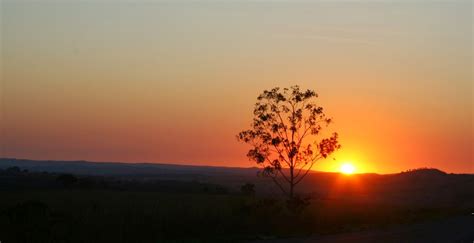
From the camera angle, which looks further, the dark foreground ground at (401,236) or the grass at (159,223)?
the dark foreground ground at (401,236)

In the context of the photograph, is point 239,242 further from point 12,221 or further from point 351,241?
point 12,221

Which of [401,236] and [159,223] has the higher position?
[401,236]

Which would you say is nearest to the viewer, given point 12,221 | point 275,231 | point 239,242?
point 239,242

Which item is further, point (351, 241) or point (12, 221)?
point (12, 221)

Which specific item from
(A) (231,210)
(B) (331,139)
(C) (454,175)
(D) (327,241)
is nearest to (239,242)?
(D) (327,241)

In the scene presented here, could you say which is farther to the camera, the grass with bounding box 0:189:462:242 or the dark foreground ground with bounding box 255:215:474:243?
the dark foreground ground with bounding box 255:215:474:243

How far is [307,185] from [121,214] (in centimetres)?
15475

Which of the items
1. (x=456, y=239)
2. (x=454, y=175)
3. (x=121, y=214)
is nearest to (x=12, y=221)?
(x=121, y=214)

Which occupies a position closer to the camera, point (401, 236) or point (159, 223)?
point (401, 236)

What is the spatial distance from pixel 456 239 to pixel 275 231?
1032 centimetres

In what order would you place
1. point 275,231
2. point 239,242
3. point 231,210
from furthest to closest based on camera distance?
point 231,210 < point 275,231 < point 239,242

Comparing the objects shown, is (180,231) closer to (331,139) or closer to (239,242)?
(239,242)

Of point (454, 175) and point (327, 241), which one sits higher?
point (454, 175)

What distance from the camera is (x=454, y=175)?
178 metres
